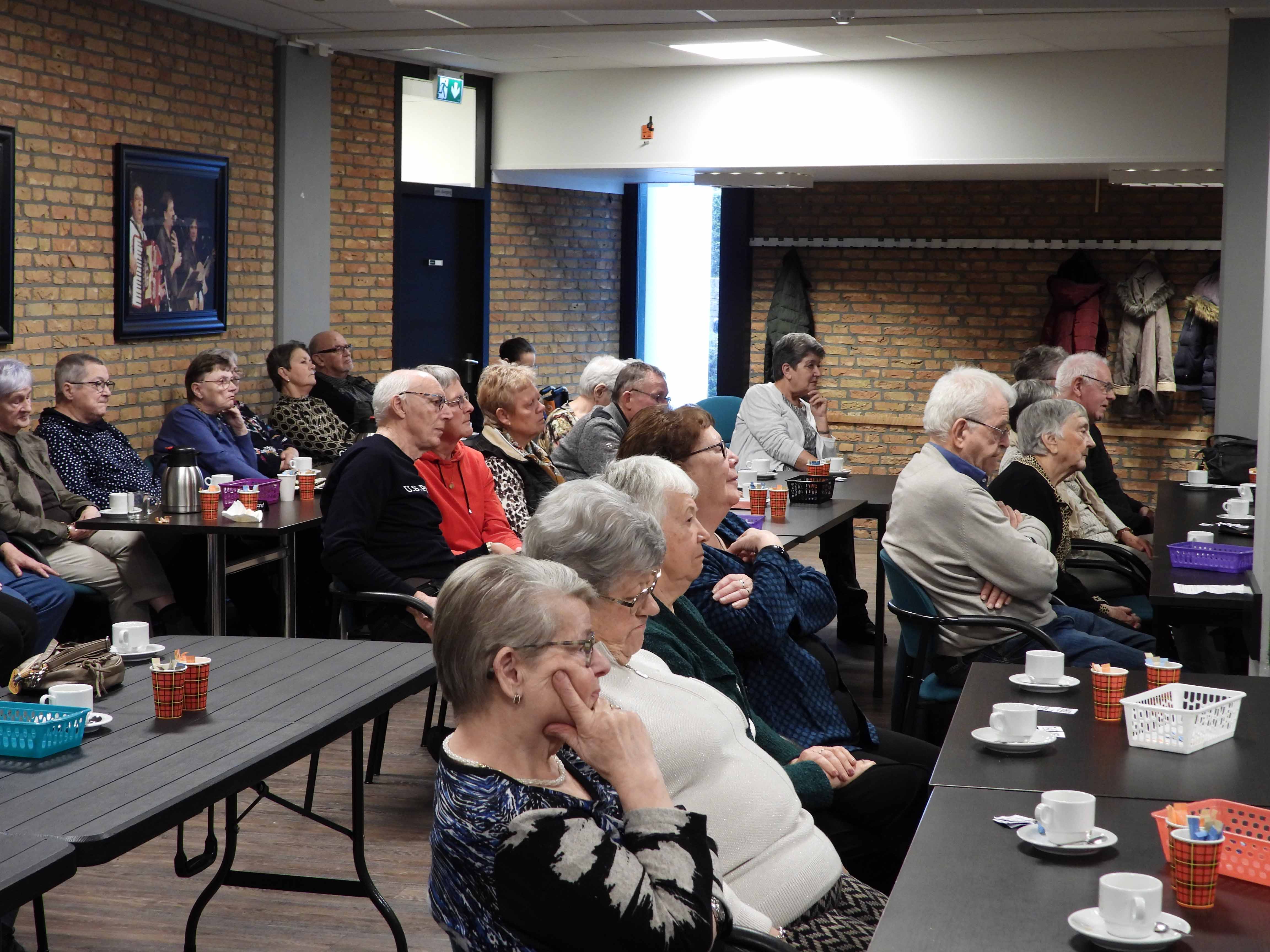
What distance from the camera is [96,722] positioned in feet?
8.45

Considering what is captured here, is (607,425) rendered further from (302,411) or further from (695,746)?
(695,746)

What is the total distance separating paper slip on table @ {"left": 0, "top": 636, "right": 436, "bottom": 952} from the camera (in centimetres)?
212

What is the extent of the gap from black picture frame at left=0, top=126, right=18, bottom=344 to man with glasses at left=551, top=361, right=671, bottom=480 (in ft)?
9.08

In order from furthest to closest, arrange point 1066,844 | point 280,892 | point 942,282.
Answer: point 942,282 < point 280,892 < point 1066,844

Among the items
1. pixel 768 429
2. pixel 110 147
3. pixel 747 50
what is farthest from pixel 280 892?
pixel 747 50

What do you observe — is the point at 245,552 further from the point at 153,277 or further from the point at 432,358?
the point at 432,358

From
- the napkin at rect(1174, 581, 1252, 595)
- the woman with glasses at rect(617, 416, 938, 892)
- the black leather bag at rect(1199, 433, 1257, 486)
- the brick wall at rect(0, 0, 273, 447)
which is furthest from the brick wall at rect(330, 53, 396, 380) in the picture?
the napkin at rect(1174, 581, 1252, 595)

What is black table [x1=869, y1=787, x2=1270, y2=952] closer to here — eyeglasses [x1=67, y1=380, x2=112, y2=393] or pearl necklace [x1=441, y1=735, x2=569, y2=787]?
pearl necklace [x1=441, y1=735, x2=569, y2=787]

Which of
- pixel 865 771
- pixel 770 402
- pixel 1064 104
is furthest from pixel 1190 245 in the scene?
pixel 865 771

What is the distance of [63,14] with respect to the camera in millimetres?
6789

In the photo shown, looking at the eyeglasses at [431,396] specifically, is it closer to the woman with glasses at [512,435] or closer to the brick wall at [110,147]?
the woman with glasses at [512,435]

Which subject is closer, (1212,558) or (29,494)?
(1212,558)

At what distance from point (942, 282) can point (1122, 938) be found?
9.12 m

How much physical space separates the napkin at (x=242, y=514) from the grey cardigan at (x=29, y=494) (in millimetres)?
838
